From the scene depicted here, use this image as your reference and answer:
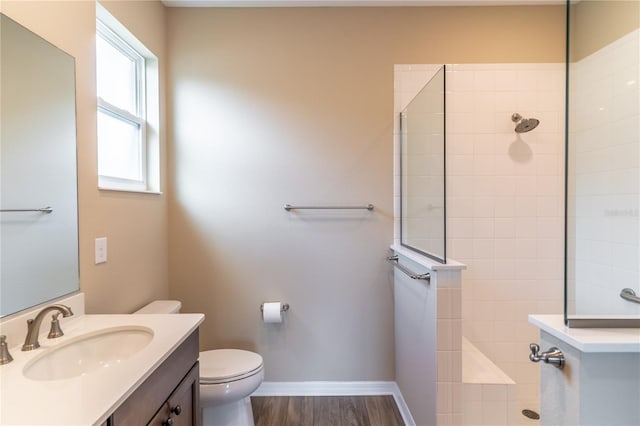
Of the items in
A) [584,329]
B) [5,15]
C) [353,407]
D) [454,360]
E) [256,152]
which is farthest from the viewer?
[256,152]

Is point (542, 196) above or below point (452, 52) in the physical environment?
below

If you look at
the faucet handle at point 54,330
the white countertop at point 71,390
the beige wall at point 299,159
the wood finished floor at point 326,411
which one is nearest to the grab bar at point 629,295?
the beige wall at point 299,159

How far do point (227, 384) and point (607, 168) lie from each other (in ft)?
6.53

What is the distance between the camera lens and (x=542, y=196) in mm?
2123

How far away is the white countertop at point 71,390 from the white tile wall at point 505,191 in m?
1.64

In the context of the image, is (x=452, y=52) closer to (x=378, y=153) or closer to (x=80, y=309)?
(x=378, y=153)

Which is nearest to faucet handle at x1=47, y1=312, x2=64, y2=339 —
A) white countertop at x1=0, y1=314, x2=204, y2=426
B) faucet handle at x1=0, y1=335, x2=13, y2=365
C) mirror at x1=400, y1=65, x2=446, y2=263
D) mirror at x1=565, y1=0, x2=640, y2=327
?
white countertop at x1=0, y1=314, x2=204, y2=426

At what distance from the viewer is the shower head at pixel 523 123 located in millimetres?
2035

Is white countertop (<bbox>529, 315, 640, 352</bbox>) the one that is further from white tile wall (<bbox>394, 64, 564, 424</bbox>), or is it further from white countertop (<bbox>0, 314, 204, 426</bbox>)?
white tile wall (<bbox>394, 64, 564, 424</bbox>)

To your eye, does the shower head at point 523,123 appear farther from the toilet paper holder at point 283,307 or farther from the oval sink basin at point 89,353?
the oval sink basin at point 89,353

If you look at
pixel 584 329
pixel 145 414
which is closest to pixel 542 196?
pixel 584 329

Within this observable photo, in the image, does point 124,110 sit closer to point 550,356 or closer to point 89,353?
point 89,353

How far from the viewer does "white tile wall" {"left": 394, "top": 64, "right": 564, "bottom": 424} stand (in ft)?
6.93

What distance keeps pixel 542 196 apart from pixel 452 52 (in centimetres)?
117
